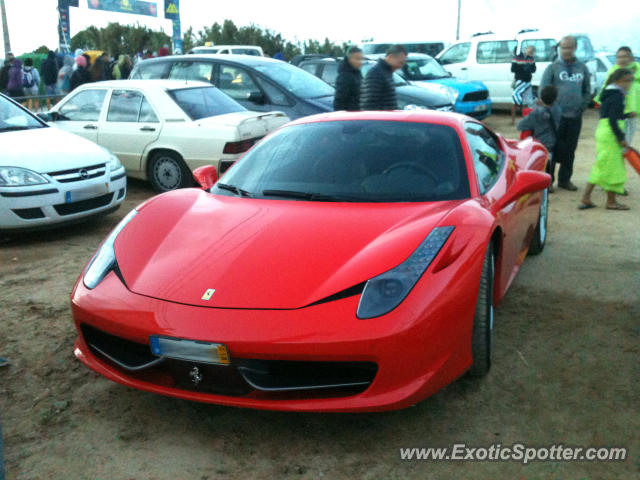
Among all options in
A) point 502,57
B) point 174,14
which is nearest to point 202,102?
point 502,57

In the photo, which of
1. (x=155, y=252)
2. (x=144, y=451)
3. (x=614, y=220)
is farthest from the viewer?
(x=614, y=220)

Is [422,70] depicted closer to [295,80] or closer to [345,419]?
[295,80]

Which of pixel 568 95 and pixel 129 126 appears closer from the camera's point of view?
pixel 568 95

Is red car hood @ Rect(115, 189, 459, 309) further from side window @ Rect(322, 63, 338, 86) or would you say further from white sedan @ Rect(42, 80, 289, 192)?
side window @ Rect(322, 63, 338, 86)

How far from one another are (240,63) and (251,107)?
70 cm

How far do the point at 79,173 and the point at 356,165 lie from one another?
11.5ft

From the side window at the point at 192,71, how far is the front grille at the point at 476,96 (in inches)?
240

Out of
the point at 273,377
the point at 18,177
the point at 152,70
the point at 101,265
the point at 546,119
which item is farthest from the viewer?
the point at 152,70

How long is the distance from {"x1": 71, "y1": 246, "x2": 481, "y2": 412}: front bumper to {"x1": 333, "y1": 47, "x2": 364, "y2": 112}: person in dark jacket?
5130 millimetres

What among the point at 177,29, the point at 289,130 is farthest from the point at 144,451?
the point at 177,29

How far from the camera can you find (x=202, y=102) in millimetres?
8211

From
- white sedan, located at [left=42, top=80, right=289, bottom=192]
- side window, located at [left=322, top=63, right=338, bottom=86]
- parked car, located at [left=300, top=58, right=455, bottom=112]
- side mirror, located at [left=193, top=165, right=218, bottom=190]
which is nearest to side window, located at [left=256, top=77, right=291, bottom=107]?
white sedan, located at [left=42, top=80, right=289, bottom=192]

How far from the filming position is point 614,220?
259 inches

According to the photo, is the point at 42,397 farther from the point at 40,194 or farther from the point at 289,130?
the point at 40,194
